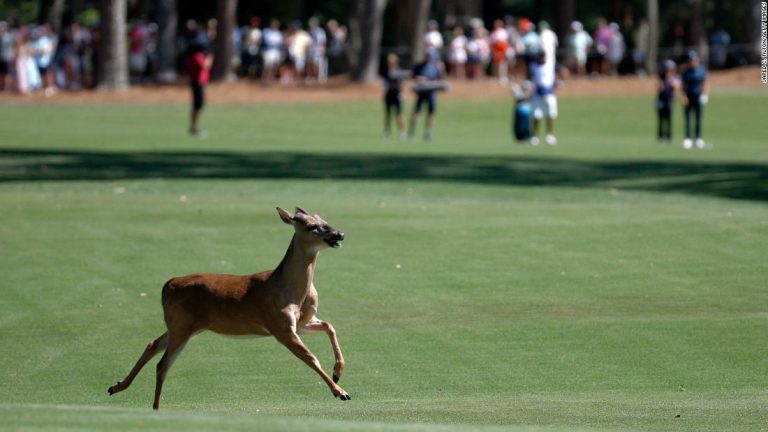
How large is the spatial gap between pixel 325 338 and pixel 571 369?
281 cm

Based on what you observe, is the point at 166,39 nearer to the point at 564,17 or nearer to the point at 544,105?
the point at 564,17

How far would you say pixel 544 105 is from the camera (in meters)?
38.8

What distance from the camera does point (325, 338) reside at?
15.4 metres

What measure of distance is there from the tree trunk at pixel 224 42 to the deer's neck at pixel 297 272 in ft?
144

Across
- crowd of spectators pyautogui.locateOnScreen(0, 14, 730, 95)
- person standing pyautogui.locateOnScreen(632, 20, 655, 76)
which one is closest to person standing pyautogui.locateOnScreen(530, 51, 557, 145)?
crowd of spectators pyautogui.locateOnScreen(0, 14, 730, 95)

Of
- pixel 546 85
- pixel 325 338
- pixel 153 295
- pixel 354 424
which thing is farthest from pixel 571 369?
pixel 546 85

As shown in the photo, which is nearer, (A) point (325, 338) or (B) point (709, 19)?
(A) point (325, 338)

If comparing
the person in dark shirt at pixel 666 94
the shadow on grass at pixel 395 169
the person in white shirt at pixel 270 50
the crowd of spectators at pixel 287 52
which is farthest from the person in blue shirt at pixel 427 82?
the person in white shirt at pixel 270 50

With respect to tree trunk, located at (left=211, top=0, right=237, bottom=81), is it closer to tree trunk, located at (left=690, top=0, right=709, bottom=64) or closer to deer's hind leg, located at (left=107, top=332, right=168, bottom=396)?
tree trunk, located at (left=690, top=0, right=709, bottom=64)

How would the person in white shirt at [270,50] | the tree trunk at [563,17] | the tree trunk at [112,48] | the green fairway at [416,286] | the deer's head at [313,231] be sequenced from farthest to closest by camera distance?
the tree trunk at [563,17]
the person in white shirt at [270,50]
the tree trunk at [112,48]
the green fairway at [416,286]
the deer's head at [313,231]

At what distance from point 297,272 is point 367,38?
44.2 metres

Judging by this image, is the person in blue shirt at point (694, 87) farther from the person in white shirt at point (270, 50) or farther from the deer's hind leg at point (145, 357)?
the deer's hind leg at point (145, 357)

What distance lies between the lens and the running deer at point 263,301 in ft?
37.2

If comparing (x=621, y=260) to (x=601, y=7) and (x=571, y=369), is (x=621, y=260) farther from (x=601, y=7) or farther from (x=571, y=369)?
(x=601, y=7)
